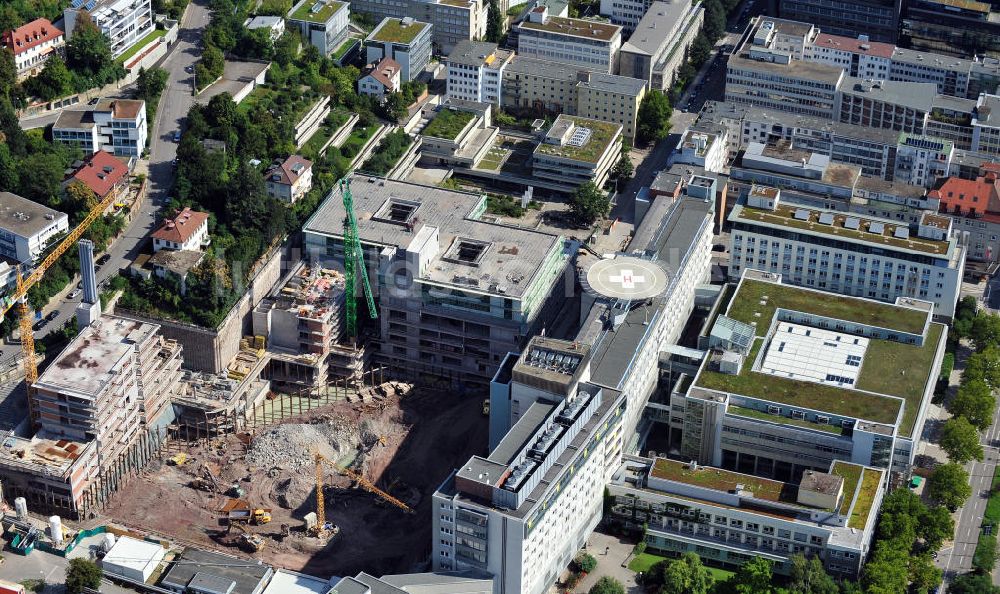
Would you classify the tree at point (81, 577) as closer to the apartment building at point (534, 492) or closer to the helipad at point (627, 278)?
the apartment building at point (534, 492)

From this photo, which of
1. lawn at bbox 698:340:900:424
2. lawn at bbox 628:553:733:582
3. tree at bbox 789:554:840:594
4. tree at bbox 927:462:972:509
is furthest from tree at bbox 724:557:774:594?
tree at bbox 927:462:972:509

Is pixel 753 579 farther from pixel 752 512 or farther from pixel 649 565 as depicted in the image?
pixel 649 565

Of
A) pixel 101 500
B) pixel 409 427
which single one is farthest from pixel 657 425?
pixel 101 500

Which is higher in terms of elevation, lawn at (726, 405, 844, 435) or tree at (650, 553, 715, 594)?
lawn at (726, 405, 844, 435)

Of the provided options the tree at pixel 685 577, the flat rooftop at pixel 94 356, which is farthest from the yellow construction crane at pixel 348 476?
the tree at pixel 685 577

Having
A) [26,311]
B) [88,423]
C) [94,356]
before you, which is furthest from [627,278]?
[26,311]

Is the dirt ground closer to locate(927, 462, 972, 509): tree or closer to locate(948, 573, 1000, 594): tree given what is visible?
locate(927, 462, 972, 509): tree
